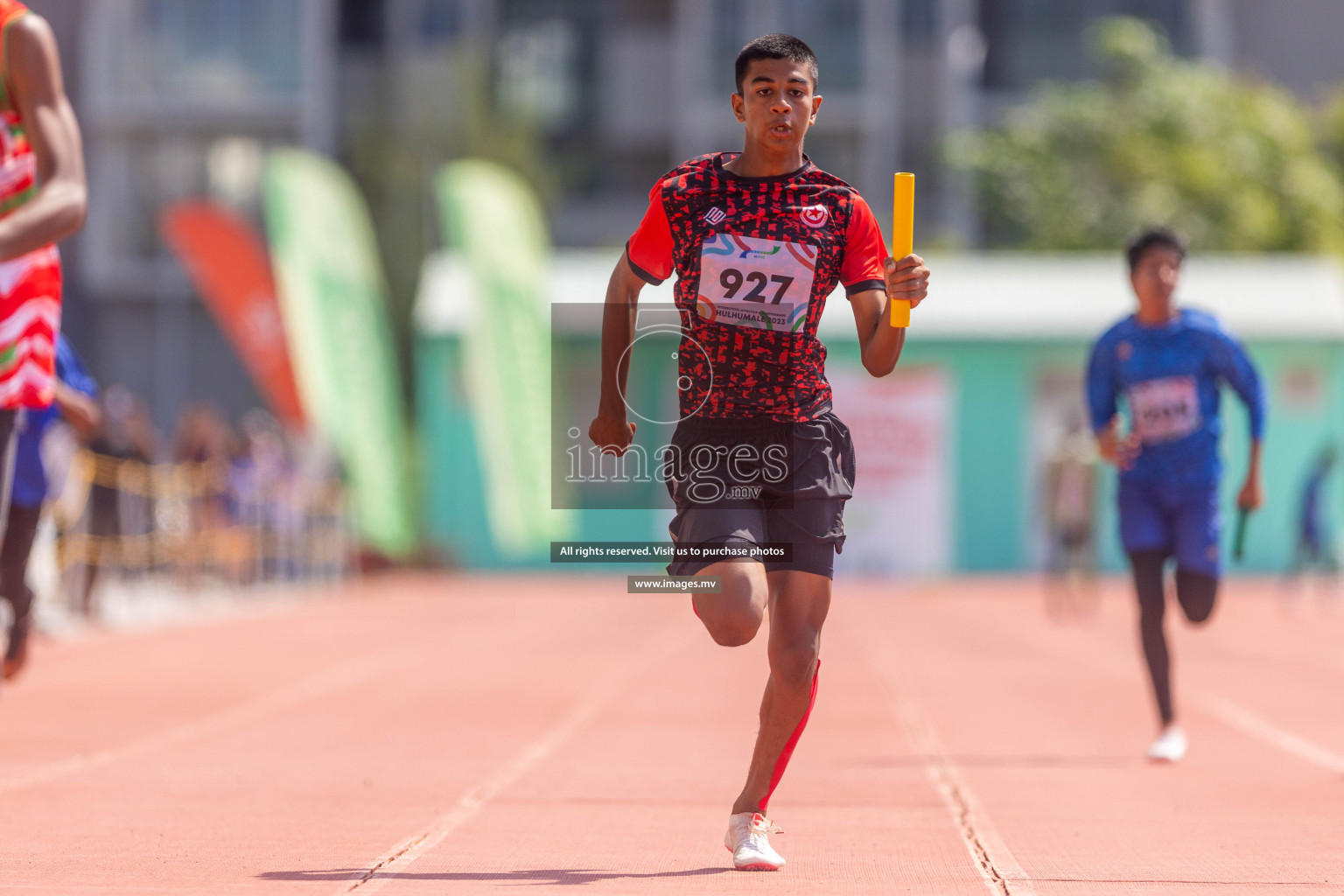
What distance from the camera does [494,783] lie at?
23.3 feet

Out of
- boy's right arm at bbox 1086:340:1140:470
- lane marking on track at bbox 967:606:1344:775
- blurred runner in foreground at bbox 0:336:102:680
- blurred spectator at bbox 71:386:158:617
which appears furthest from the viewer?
blurred spectator at bbox 71:386:158:617

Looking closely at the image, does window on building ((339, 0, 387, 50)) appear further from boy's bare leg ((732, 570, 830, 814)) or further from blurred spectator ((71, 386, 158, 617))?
boy's bare leg ((732, 570, 830, 814))

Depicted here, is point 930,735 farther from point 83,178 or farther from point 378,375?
point 378,375

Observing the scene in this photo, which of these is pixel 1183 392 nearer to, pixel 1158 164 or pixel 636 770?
pixel 636 770

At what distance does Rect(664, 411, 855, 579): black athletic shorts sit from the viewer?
202 inches

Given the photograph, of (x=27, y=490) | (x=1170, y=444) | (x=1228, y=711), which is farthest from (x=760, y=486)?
(x=1228, y=711)

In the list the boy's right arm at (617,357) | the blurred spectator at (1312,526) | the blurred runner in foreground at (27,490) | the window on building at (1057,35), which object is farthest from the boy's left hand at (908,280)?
the window on building at (1057,35)

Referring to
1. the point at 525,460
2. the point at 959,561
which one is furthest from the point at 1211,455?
the point at 959,561

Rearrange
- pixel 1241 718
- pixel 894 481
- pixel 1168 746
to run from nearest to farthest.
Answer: pixel 1168 746 → pixel 1241 718 → pixel 894 481

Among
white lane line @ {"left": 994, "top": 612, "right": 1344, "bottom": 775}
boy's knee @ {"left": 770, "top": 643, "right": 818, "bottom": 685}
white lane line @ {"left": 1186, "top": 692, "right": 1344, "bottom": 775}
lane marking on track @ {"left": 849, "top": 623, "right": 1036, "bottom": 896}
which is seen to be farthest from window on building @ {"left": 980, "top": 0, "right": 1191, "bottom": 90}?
boy's knee @ {"left": 770, "top": 643, "right": 818, "bottom": 685}

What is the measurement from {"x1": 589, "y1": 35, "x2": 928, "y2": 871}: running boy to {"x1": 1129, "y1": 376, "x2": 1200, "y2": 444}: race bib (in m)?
3.49

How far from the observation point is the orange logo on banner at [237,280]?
84.4ft

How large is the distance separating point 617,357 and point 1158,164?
37.7 m

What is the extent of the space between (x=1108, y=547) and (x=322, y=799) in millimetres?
24228
